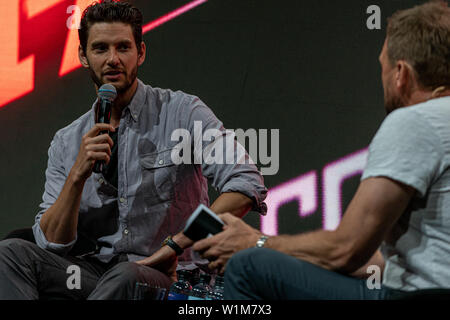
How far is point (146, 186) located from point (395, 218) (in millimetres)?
1017

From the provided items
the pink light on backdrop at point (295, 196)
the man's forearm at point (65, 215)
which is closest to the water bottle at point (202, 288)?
the man's forearm at point (65, 215)

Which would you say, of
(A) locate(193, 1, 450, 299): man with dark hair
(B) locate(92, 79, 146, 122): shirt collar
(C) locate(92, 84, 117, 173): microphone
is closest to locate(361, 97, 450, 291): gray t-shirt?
(A) locate(193, 1, 450, 299): man with dark hair

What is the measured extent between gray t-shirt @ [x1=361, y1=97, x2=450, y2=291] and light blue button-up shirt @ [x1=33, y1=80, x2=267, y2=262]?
2.35 ft

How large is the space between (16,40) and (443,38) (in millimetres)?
2473

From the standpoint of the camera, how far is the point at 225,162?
1.78 meters

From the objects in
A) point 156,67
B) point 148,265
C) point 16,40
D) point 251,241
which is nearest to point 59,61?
point 16,40

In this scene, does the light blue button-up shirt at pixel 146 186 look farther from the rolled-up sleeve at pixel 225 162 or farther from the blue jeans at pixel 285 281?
the blue jeans at pixel 285 281

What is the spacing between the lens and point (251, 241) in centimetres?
124

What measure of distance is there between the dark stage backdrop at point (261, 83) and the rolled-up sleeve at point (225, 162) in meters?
0.86

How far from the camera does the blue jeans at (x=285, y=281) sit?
110 cm

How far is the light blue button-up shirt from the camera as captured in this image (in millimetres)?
1823

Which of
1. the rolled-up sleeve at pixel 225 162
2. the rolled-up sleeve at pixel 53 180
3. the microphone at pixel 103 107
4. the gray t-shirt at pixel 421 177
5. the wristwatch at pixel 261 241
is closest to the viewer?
the gray t-shirt at pixel 421 177

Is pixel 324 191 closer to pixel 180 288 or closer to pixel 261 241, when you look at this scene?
Answer: pixel 180 288

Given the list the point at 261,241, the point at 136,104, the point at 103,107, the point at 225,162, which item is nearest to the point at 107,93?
the point at 103,107
